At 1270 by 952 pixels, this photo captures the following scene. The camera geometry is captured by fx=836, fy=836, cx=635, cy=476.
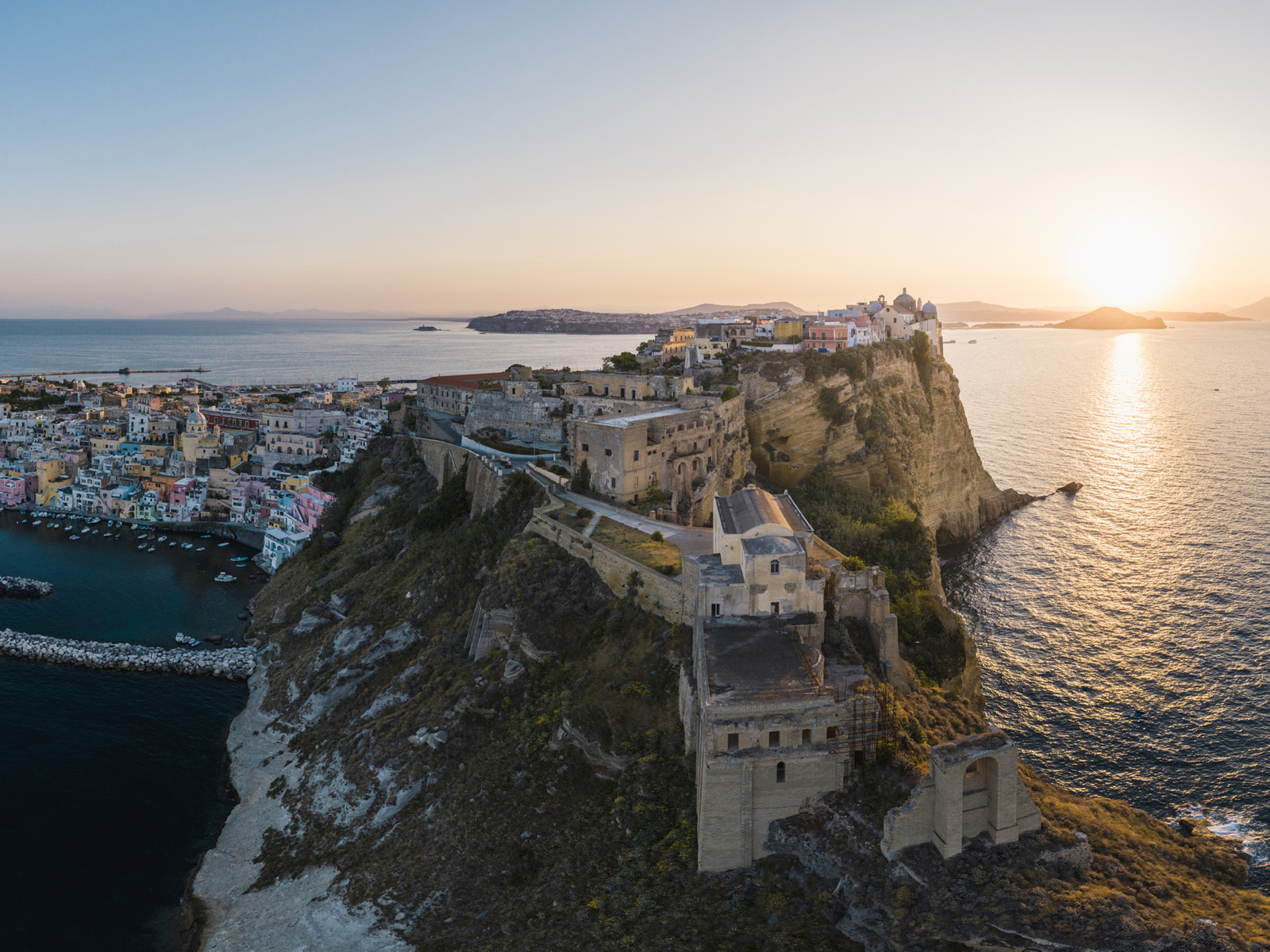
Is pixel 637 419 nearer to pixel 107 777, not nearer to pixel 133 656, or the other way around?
pixel 107 777

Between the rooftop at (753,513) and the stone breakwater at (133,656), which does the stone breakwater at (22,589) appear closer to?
the stone breakwater at (133,656)

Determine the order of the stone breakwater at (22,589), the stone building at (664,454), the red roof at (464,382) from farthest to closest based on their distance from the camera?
the red roof at (464,382), the stone breakwater at (22,589), the stone building at (664,454)

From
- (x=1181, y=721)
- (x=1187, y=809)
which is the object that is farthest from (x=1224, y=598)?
(x=1187, y=809)

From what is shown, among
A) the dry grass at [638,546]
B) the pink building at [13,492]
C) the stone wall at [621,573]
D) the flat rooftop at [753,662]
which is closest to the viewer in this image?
the flat rooftop at [753,662]

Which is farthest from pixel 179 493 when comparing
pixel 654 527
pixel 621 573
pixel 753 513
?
pixel 753 513

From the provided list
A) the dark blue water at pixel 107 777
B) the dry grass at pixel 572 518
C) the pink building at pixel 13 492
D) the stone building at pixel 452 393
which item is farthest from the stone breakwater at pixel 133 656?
the pink building at pixel 13 492

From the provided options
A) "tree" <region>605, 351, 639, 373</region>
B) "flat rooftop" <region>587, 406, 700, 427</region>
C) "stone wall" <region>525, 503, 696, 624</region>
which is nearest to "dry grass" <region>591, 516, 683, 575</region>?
"stone wall" <region>525, 503, 696, 624</region>
